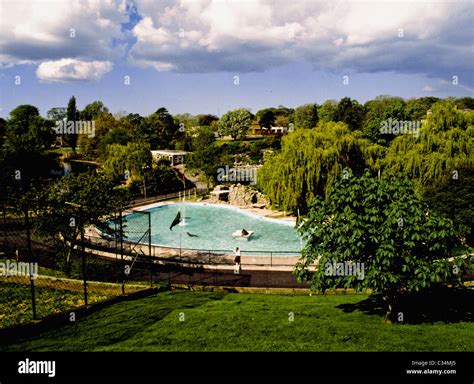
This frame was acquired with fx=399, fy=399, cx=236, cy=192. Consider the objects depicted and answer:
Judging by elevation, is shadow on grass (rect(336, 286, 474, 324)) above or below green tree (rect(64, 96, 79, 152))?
below

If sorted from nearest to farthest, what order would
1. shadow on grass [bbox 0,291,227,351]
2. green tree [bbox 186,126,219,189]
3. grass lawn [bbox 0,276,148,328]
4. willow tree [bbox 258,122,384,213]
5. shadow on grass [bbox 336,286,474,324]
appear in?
shadow on grass [bbox 0,291,227,351], shadow on grass [bbox 336,286,474,324], grass lawn [bbox 0,276,148,328], willow tree [bbox 258,122,384,213], green tree [bbox 186,126,219,189]

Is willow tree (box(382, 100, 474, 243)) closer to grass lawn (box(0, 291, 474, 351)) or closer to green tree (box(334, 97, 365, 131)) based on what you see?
grass lawn (box(0, 291, 474, 351))

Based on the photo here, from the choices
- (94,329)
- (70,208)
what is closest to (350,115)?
(70,208)

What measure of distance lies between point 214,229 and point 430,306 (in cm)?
2384

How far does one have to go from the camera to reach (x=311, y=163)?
33.5 meters

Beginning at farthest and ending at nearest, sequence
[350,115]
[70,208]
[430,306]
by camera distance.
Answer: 1. [350,115]
2. [70,208]
3. [430,306]

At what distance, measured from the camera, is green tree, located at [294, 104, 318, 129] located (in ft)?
324

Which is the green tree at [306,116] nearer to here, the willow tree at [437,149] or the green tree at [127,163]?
the green tree at [127,163]

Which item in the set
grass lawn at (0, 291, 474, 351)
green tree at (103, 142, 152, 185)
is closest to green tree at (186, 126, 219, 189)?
green tree at (103, 142, 152, 185)

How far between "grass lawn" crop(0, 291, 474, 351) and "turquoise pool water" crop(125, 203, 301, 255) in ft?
42.1

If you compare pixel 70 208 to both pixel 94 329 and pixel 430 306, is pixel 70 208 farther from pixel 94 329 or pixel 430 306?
pixel 430 306

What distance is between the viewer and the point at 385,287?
1216 cm

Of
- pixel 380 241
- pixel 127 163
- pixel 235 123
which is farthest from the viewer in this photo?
pixel 235 123

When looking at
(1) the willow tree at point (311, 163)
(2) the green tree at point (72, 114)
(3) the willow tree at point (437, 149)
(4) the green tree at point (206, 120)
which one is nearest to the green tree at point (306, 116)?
(4) the green tree at point (206, 120)
